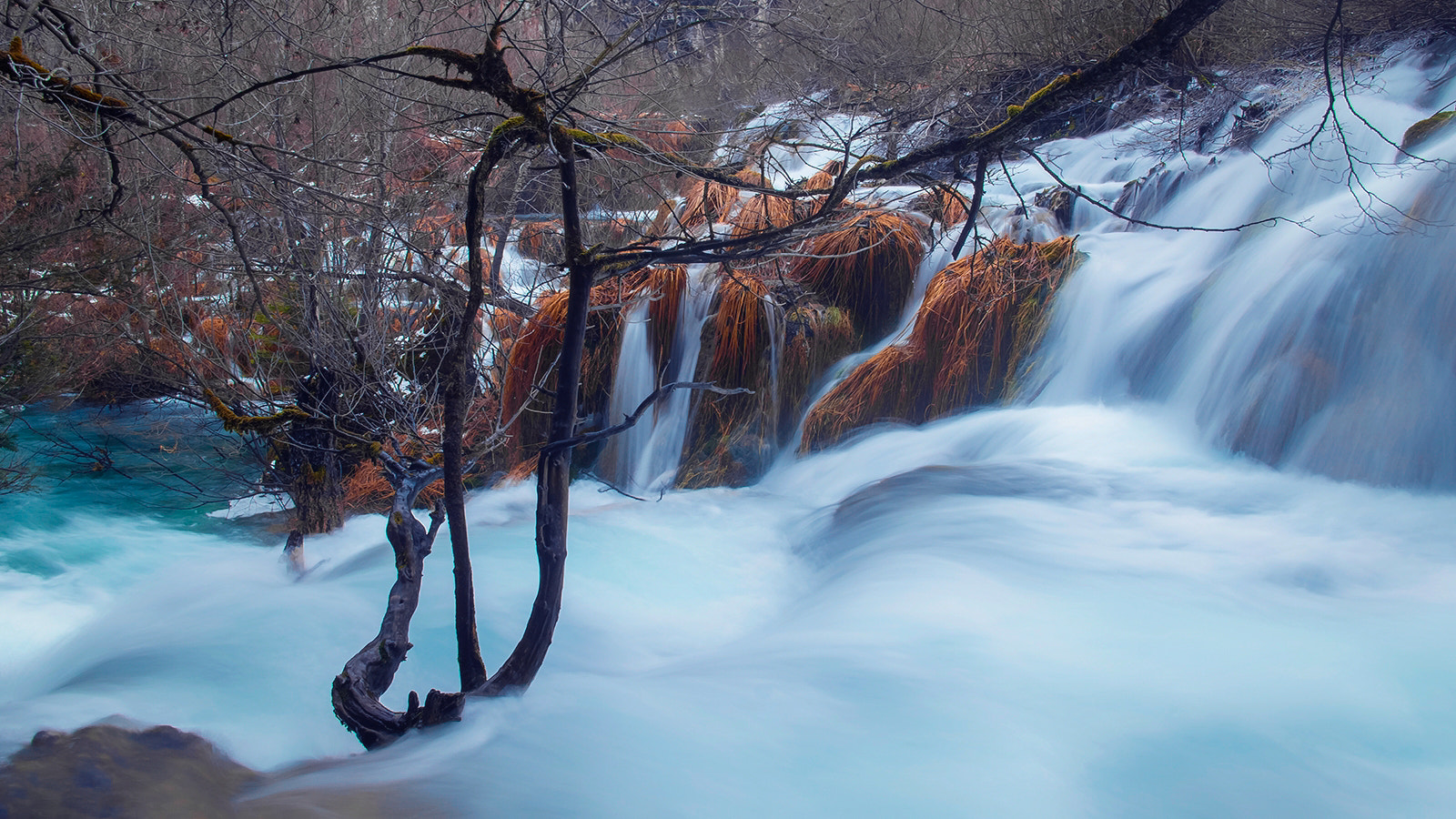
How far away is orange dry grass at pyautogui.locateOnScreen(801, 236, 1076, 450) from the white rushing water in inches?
10.7

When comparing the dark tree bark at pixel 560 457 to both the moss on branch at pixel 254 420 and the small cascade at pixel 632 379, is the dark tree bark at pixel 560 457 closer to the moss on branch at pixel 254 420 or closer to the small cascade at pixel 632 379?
the moss on branch at pixel 254 420

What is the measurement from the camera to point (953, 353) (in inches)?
302

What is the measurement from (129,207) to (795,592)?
689cm

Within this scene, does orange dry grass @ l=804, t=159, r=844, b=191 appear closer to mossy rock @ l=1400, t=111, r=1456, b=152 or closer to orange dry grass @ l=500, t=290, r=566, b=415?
orange dry grass @ l=500, t=290, r=566, b=415

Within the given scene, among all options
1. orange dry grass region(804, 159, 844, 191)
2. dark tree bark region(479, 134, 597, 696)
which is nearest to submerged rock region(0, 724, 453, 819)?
dark tree bark region(479, 134, 597, 696)

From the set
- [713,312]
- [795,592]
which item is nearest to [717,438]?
[713,312]

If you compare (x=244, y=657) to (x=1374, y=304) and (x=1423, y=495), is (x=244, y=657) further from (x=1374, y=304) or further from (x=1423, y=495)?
(x=1374, y=304)

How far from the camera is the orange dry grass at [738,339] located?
8.08 m

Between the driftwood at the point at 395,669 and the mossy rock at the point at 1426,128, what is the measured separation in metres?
7.92

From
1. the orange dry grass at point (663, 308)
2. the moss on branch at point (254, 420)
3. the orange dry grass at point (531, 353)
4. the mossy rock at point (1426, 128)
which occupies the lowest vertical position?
the moss on branch at point (254, 420)

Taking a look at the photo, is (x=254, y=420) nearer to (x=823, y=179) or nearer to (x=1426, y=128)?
(x=823, y=179)

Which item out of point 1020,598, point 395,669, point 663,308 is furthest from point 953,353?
point 395,669

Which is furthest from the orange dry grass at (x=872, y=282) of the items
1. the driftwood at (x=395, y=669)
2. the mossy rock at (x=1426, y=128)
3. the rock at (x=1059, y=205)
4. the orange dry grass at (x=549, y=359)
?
the driftwood at (x=395, y=669)

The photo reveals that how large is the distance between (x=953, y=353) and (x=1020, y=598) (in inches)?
142
